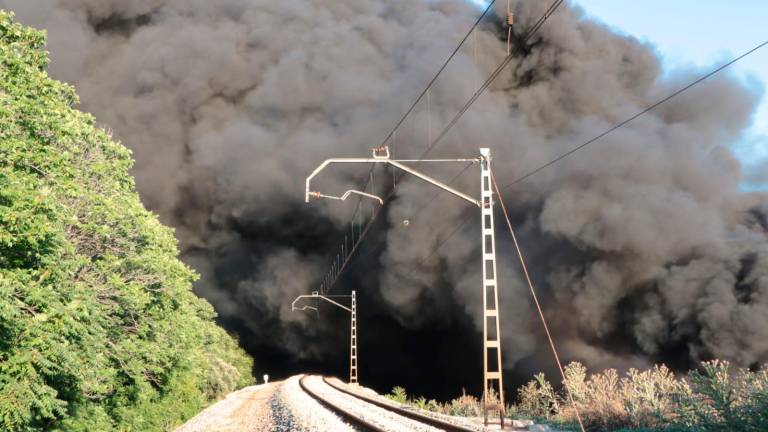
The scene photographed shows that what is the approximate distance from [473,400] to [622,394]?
12.5 m

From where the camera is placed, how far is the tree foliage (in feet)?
44.3

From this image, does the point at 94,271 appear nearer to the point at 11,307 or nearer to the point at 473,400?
the point at 11,307

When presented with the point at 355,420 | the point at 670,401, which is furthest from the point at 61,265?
the point at 670,401

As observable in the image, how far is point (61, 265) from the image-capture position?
15.1 meters

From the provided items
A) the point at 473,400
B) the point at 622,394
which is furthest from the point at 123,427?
the point at 622,394

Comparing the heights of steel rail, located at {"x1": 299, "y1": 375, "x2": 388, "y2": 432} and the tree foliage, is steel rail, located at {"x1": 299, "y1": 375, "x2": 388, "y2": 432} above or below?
below

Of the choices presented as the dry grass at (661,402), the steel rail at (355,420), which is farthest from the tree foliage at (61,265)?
the dry grass at (661,402)

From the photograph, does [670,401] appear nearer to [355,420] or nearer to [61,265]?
[355,420]

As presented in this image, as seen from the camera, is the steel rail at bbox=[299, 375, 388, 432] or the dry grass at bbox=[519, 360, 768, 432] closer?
the dry grass at bbox=[519, 360, 768, 432]

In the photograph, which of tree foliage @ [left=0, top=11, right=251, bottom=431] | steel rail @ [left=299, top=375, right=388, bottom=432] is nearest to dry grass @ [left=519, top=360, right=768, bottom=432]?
steel rail @ [left=299, top=375, right=388, bottom=432]

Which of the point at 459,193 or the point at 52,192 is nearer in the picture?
the point at 52,192

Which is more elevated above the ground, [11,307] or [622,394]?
[11,307]

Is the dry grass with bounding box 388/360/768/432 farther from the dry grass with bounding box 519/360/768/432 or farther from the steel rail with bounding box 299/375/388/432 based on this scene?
the steel rail with bounding box 299/375/388/432

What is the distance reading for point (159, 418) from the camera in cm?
2877
